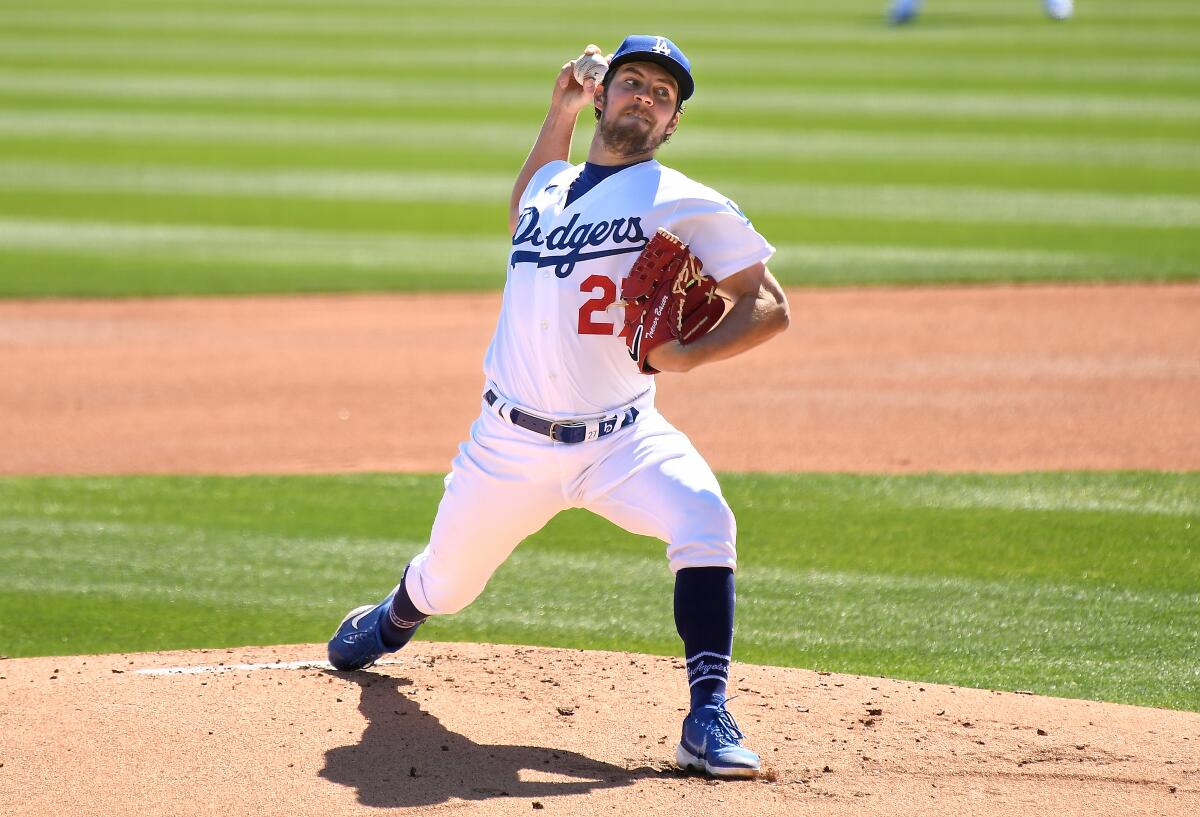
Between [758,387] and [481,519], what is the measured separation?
5.39 meters

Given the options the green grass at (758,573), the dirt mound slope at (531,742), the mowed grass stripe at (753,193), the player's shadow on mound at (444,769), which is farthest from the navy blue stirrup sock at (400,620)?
the mowed grass stripe at (753,193)

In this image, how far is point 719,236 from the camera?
12.9 feet

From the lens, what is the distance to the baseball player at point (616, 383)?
3830mm

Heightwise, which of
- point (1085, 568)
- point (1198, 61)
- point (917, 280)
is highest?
point (1198, 61)

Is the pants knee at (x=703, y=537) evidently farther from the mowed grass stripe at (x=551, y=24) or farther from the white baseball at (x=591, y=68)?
the mowed grass stripe at (x=551, y=24)

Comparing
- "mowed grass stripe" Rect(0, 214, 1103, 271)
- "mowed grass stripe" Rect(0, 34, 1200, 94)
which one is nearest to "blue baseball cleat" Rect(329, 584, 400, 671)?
"mowed grass stripe" Rect(0, 214, 1103, 271)

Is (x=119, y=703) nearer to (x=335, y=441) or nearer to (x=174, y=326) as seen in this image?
(x=335, y=441)

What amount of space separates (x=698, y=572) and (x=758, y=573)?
2.14 metres

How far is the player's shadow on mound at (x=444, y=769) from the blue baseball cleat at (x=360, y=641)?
39 cm

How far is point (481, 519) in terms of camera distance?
13.4 ft

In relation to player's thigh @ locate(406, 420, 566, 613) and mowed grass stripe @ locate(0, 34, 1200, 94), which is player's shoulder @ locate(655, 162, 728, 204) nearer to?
player's thigh @ locate(406, 420, 566, 613)

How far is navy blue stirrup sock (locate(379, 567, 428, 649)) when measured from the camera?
448 cm

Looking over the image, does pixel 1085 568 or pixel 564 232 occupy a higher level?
pixel 564 232

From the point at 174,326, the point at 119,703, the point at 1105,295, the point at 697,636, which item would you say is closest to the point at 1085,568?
the point at 697,636
